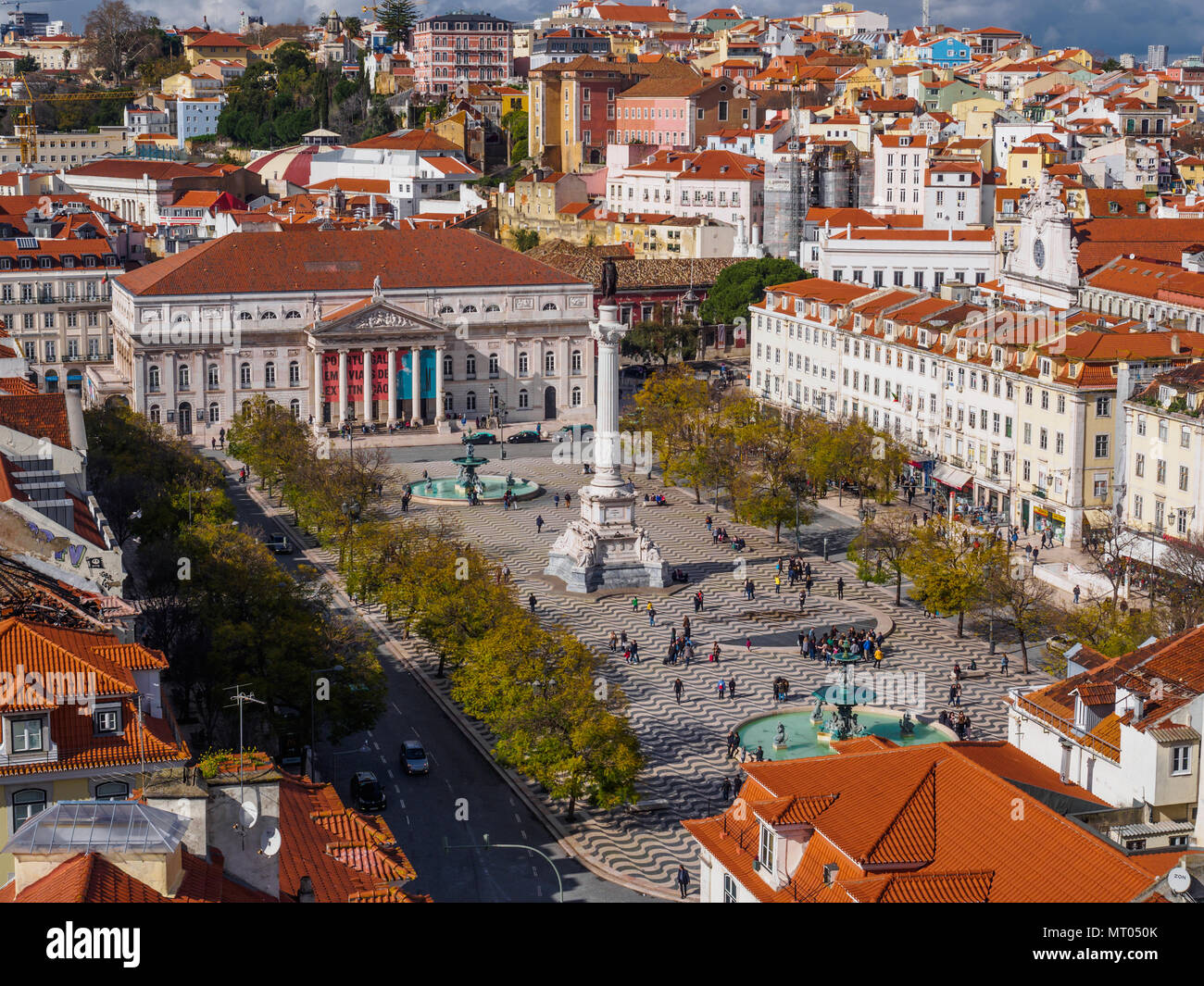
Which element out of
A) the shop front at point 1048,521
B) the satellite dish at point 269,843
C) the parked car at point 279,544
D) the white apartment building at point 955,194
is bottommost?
the parked car at point 279,544

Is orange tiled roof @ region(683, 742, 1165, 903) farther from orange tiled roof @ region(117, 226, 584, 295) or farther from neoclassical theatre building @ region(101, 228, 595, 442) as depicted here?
orange tiled roof @ region(117, 226, 584, 295)

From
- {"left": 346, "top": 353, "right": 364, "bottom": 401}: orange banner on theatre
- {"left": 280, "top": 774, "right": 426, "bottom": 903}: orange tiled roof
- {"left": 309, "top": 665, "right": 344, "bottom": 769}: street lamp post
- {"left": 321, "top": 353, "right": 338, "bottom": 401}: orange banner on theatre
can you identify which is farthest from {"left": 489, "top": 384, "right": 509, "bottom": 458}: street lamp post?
{"left": 280, "top": 774, "right": 426, "bottom": 903}: orange tiled roof

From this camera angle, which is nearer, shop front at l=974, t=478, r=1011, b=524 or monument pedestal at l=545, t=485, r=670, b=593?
monument pedestal at l=545, t=485, r=670, b=593

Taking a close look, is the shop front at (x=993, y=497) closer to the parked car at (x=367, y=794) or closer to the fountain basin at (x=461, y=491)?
the fountain basin at (x=461, y=491)

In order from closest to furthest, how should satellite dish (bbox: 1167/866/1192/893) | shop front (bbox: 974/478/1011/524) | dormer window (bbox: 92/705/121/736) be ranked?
satellite dish (bbox: 1167/866/1192/893) → dormer window (bbox: 92/705/121/736) → shop front (bbox: 974/478/1011/524)

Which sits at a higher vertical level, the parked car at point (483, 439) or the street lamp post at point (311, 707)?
the street lamp post at point (311, 707)

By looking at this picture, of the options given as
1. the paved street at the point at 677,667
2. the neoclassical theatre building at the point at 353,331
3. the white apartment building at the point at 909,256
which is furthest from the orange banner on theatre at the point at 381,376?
the white apartment building at the point at 909,256
